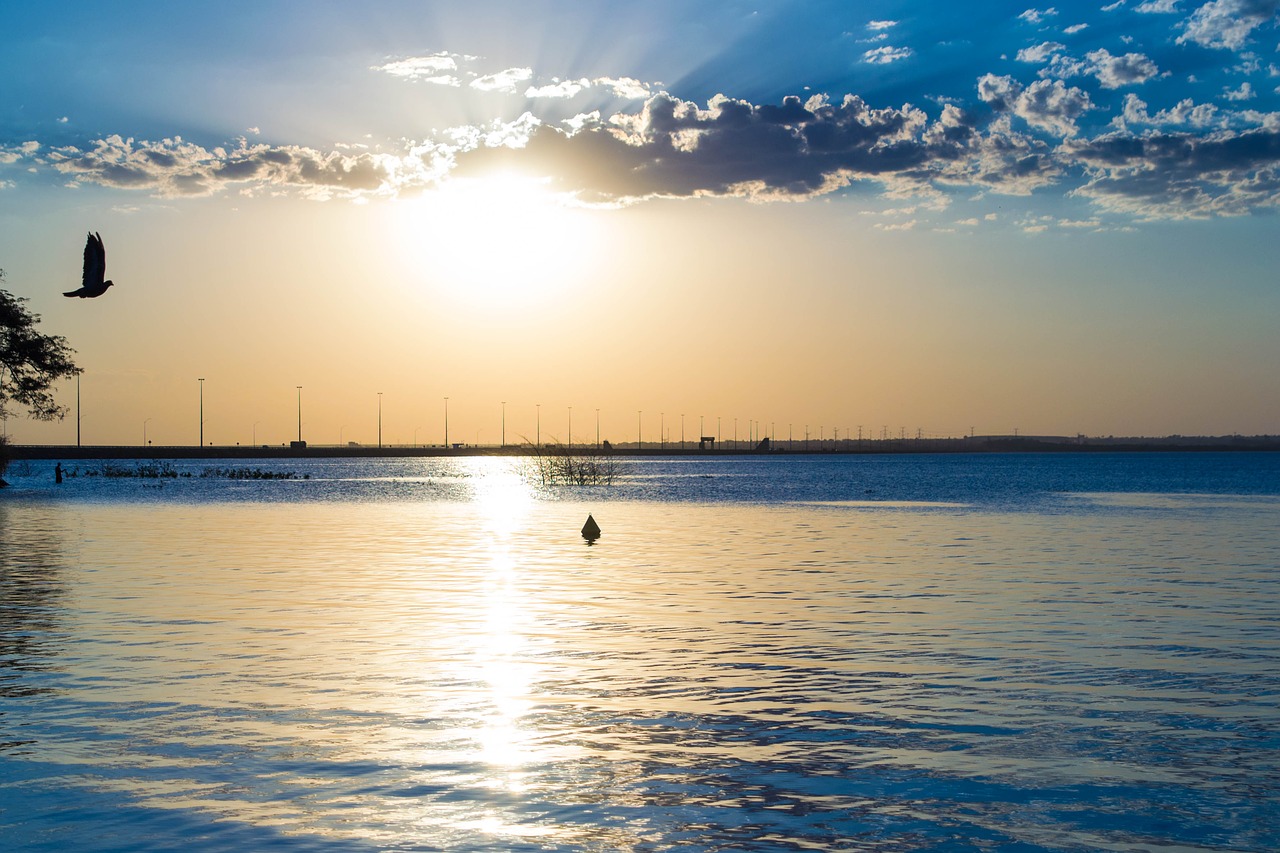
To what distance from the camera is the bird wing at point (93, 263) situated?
41875 mm

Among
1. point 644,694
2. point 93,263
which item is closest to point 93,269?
point 93,263

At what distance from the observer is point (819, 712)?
45.2ft

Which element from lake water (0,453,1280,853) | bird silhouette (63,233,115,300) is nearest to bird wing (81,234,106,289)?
bird silhouette (63,233,115,300)

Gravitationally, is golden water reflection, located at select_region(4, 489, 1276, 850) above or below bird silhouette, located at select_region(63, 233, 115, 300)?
below

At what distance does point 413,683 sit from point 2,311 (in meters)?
81.3

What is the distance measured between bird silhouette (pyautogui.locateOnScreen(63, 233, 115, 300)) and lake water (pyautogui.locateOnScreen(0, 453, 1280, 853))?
11.9 metres

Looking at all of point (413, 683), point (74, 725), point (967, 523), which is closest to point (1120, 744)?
point (413, 683)

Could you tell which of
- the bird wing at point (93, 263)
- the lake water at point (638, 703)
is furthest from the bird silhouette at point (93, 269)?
the lake water at point (638, 703)

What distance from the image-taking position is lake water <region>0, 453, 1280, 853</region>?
31.7 feet

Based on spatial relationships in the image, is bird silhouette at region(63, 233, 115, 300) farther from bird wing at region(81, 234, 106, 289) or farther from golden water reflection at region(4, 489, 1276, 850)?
golden water reflection at region(4, 489, 1276, 850)

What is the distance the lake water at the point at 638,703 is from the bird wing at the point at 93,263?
1229 cm

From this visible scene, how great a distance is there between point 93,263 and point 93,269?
0.27m

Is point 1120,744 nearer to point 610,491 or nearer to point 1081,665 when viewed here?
point 1081,665

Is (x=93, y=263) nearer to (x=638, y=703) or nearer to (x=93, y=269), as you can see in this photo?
(x=93, y=269)
